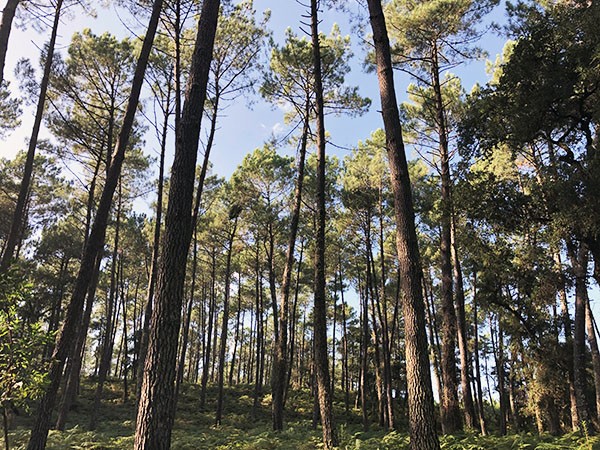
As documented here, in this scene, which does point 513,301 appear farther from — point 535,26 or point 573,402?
point 535,26

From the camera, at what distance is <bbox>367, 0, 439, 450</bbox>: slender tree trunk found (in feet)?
14.2

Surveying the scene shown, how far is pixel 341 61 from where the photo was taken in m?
13.3

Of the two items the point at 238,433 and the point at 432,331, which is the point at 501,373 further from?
the point at 238,433

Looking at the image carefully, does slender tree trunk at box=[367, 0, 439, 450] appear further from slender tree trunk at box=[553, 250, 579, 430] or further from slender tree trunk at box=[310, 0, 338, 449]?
slender tree trunk at box=[553, 250, 579, 430]

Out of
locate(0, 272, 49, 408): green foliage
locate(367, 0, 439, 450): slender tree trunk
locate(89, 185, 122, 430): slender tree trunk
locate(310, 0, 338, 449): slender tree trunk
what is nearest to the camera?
locate(367, 0, 439, 450): slender tree trunk

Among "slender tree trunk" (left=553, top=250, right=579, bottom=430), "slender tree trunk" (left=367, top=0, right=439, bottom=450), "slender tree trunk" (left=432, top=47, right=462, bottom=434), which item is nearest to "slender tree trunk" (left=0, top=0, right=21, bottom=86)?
"slender tree trunk" (left=367, top=0, right=439, bottom=450)

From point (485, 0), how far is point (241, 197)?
1189 centimetres

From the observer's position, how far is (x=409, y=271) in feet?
16.1

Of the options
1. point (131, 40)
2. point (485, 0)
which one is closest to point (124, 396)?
point (131, 40)

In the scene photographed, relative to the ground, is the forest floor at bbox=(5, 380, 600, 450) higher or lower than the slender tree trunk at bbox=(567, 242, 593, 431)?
lower

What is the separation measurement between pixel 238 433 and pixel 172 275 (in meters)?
10.9

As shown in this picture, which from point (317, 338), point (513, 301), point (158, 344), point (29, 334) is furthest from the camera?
point (513, 301)

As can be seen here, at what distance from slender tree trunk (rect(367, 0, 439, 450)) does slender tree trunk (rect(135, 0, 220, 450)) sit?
99.6 inches

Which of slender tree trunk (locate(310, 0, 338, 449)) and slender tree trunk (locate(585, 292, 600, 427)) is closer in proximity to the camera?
slender tree trunk (locate(310, 0, 338, 449))
